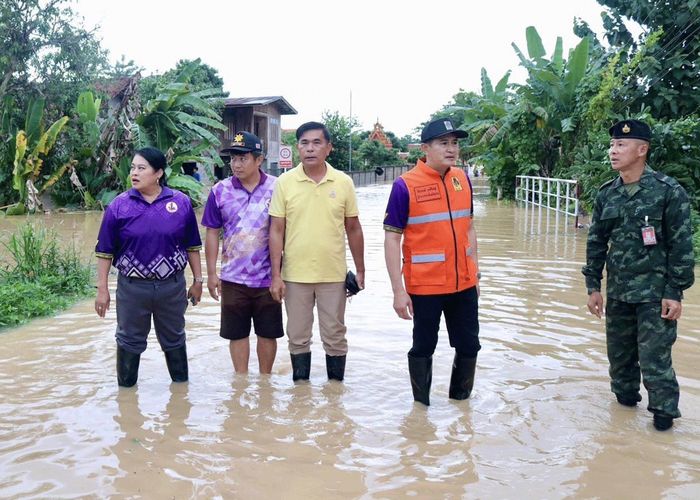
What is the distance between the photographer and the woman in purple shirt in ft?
14.7

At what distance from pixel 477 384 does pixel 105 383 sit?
105 inches

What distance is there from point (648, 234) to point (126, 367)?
3.45m

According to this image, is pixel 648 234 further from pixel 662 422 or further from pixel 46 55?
pixel 46 55

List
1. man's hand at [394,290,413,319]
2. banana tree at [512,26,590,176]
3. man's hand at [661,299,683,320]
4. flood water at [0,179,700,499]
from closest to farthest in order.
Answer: flood water at [0,179,700,499] → man's hand at [661,299,683,320] → man's hand at [394,290,413,319] → banana tree at [512,26,590,176]

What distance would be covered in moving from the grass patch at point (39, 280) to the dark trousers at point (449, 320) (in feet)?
14.9

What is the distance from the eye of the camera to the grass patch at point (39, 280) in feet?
23.8

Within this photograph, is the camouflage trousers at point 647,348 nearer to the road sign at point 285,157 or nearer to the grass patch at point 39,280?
the grass patch at point 39,280

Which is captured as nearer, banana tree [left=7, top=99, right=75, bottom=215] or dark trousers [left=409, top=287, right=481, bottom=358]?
dark trousers [left=409, top=287, right=481, bottom=358]

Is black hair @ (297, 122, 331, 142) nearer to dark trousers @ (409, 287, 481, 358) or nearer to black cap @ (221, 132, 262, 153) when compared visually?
black cap @ (221, 132, 262, 153)

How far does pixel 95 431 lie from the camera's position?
4070 millimetres

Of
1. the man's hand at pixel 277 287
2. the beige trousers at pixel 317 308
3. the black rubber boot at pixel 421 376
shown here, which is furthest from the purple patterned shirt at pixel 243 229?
the black rubber boot at pixel 421 376

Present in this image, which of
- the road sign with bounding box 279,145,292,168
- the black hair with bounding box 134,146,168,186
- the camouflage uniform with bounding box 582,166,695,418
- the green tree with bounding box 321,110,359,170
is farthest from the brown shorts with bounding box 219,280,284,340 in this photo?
the green tree with bounding box 321,110,359,170

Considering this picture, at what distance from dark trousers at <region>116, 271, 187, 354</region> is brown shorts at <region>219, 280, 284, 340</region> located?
0.30 meters

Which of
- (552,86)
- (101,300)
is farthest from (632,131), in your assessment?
(552,86)
